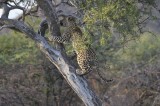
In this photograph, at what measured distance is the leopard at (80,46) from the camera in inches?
356

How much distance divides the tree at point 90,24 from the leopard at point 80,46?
204 millimetres

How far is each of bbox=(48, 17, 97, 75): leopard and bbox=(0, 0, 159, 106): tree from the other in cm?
20

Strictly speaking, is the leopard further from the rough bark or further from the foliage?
the foliage

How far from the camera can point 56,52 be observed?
31.8 feet

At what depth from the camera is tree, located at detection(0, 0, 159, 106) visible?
27.9 ft

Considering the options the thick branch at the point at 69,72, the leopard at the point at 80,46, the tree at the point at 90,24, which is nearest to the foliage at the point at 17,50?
the tree at the point at 90,24

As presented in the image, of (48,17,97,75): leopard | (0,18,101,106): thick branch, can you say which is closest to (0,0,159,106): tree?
(0,18,101,106): thick branch

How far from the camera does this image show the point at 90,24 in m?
8.43

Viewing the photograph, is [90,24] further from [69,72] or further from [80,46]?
[69,72]

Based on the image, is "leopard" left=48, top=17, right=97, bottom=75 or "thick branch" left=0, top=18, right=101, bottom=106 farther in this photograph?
"thick branch" left=0, top=18, right=101, bottom=106

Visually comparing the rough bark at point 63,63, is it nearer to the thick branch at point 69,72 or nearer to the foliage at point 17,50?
the thick branch at point 69,72

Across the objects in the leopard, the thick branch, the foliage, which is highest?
the leopard

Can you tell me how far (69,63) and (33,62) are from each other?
521 cm

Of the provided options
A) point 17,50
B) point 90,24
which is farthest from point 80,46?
point 17,50
